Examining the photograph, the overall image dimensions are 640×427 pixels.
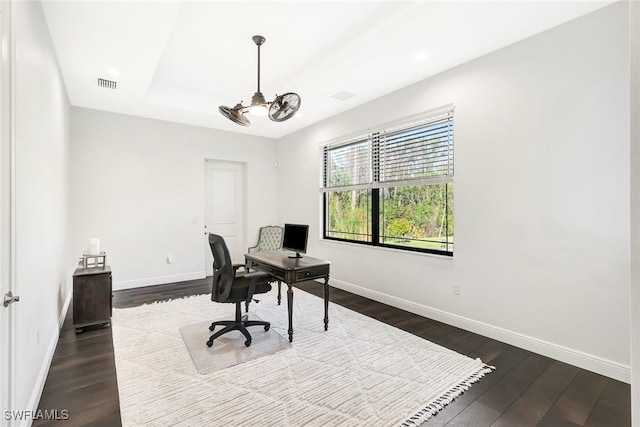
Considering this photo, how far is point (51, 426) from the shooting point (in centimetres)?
179

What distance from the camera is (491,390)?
2.14 metres

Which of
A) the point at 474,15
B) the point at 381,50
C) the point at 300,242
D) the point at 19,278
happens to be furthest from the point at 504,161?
the point at 19,278

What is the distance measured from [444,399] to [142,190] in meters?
4.83

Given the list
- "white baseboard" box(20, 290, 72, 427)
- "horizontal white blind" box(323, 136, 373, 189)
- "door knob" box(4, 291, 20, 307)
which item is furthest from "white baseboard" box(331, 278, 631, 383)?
"door knob" box(4, 291, 20, 307)

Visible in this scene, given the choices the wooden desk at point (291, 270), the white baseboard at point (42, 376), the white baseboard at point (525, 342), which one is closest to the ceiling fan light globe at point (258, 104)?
the wooden desk at point (291, 270)

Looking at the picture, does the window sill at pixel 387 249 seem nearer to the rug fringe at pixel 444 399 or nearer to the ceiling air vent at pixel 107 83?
the rug fringe at pixel 444 399

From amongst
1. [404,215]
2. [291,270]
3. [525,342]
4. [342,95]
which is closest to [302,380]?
[291,270]

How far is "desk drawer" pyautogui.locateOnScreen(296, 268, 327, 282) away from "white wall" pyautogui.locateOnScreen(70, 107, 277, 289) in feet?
10.0

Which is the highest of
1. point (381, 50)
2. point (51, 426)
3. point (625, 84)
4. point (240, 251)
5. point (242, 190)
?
point (381, 50)

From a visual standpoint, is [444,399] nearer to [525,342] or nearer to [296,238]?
[525,342]

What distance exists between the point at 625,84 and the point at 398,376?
2.68 metres

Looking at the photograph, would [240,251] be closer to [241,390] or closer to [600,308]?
[241,390]

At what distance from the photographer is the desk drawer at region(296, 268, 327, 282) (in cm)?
290

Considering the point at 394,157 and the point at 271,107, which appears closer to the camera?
the point at 271,107
